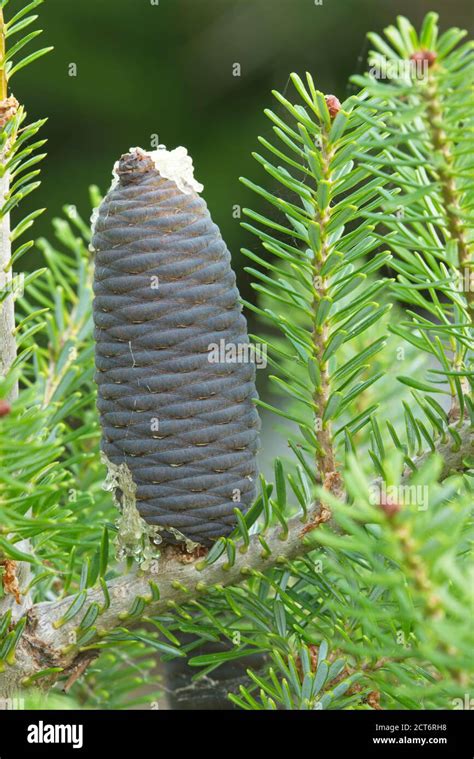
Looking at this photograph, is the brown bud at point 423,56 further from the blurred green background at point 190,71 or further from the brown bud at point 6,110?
the blurred green background at point 190,71

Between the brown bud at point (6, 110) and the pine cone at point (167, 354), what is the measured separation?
2.1 inches

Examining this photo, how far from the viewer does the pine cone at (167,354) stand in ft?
Answer: 1.28

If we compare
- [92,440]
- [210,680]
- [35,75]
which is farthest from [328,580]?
[35,75]

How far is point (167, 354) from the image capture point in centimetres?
39

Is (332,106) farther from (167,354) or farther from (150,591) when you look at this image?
(150,591)

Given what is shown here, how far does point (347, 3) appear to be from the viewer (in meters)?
1.59

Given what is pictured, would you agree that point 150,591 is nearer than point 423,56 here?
No

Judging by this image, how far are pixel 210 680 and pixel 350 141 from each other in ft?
1.13

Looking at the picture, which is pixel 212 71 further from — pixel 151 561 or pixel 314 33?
pixel 151 561

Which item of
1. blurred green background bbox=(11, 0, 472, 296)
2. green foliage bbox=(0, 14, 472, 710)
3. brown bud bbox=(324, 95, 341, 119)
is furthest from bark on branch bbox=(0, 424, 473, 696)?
blurred green background bbox=(11, 0, 472, 296)

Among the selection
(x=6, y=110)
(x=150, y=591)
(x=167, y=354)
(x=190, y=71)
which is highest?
(x=190, y=71)

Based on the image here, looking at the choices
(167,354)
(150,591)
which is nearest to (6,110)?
(167,354)

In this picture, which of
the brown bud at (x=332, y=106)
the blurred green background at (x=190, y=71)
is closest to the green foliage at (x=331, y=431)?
the brown bud at (x=332, y=106)

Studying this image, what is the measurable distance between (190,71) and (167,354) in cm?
143
